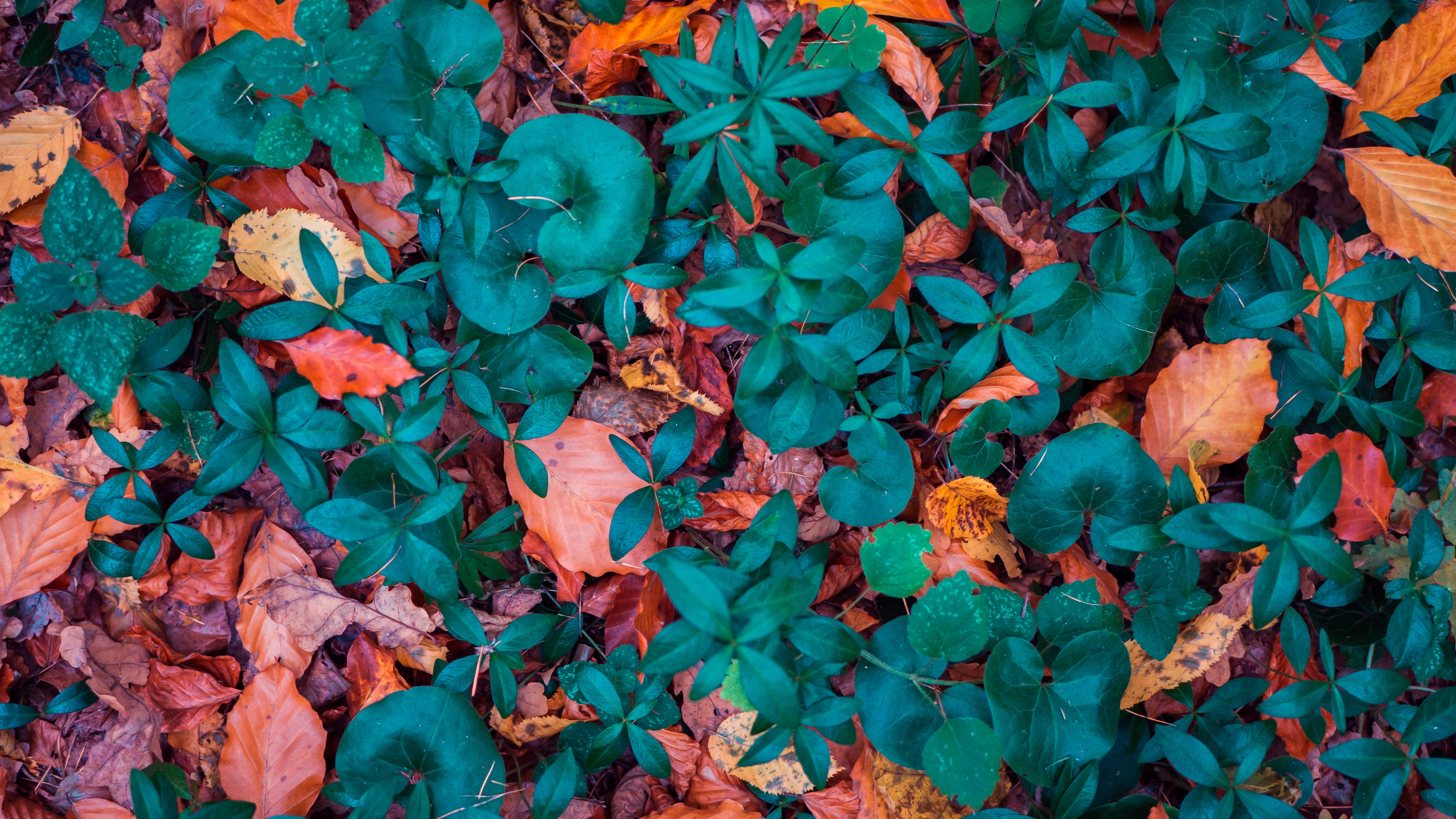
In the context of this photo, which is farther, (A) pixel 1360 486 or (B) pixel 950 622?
(A) pixel 1360 486

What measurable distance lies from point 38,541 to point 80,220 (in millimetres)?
830

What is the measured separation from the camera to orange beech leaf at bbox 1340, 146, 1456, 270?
2047 millimetres

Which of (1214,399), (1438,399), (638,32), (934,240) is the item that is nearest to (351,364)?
(638,32)

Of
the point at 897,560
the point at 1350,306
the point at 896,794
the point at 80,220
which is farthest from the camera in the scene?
the point at 1350,306

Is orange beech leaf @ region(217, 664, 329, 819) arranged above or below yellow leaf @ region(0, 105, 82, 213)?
below

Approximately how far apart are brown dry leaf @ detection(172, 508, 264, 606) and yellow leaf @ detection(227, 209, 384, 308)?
609 mm

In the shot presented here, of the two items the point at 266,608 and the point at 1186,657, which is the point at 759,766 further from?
the point at 266,608

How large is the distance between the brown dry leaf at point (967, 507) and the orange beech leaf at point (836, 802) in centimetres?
68

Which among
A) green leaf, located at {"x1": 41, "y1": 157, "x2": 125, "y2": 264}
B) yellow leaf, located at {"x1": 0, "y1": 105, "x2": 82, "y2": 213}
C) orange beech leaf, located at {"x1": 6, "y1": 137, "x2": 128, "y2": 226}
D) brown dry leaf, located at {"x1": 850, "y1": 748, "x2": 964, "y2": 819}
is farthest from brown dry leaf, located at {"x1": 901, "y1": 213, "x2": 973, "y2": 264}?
yellow leaf, located at {"x1": 0, "y1": 105, "x2": 82, "y2": 213}

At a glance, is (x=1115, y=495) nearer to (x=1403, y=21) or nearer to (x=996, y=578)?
(x=996, y=578)

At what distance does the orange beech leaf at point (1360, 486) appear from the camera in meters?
2.02

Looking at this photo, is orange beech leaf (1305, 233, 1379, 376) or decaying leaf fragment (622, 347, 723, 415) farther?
orange beech leaf (1305, 233, 1379, 376)

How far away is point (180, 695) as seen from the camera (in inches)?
77.5

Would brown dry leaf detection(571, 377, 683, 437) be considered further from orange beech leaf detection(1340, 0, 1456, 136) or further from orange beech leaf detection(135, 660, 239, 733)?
orange beech leaf detection(1340, 0, 1456, 136)
